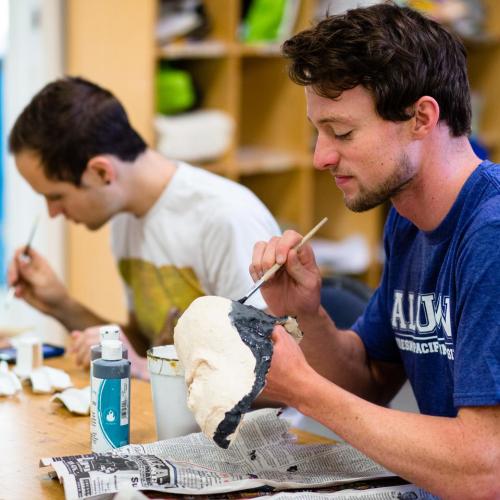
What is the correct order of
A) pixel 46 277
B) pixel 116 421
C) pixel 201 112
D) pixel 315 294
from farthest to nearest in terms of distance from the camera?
pixel 201 112 < pixel 46 277 < pixel 315 294 < pixel 116 421

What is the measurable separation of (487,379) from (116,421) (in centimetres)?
55

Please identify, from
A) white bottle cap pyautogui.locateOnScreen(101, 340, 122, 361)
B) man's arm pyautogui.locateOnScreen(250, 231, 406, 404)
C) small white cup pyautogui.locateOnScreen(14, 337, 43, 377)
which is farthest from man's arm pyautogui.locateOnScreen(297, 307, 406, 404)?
small white cup pyautogui.locateOnScreen(14, 337, 43, 377)

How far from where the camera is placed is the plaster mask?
4.04 feet

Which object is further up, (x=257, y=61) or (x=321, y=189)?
(x=257, y=61)

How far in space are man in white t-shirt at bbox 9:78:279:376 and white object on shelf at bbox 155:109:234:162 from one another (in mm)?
790

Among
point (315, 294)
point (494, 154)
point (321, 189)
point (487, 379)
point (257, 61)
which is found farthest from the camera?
point (494, 154)

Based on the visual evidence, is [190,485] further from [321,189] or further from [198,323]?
[321,189]

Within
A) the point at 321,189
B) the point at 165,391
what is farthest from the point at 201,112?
the point at 165,391

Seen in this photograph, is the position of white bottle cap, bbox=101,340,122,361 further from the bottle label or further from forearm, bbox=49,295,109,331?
forearm, bbox=49,295,109,331

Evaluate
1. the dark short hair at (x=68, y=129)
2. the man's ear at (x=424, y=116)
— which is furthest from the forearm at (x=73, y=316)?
the man's ear at (x=424, y=116)

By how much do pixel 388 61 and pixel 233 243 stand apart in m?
0.78

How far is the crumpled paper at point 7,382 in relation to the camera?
1757 millimetres

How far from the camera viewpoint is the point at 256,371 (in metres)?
1.26

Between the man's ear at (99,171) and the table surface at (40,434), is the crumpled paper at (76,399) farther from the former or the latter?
the man's ear at (99,171)
